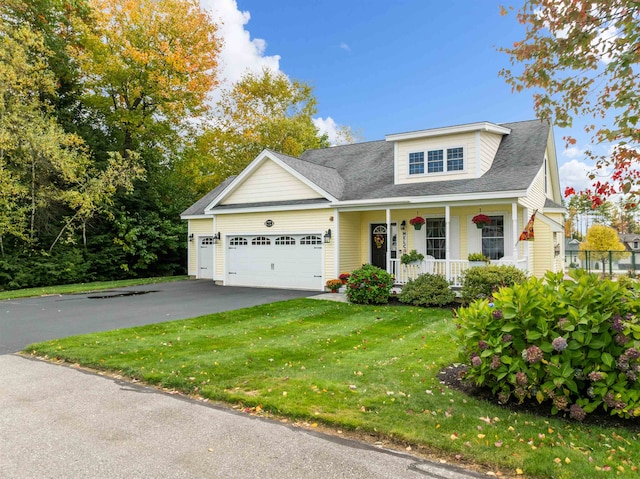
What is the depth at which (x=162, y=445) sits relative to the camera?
3629 millimetres

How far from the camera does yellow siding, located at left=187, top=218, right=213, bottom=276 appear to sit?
20469 millimetres

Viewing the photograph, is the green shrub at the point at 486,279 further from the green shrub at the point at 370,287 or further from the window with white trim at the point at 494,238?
the window with white trim at the point at 494,238

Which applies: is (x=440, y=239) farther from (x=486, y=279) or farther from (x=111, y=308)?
(x=111, y=308)

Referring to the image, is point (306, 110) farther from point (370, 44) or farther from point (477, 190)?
point (477, 190)

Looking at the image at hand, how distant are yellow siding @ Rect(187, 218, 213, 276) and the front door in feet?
28.6

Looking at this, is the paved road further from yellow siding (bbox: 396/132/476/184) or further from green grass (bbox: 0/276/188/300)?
green grass (bbox: 0/276/188/300)

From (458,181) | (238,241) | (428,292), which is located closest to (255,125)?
(238,241)

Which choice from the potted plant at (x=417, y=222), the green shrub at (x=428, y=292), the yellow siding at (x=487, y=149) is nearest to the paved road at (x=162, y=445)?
the green shrub at (x=428, y=292)

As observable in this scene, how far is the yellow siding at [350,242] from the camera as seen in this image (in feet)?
49.0

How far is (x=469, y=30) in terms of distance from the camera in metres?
13.4

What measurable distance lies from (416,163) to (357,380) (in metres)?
11.0

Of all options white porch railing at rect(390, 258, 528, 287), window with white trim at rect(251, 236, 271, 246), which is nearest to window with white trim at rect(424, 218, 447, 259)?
white porch railing at rect(390, 258, 528, 287)

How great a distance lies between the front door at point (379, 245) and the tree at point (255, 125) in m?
16.6

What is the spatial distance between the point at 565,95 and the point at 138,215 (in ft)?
70.5
